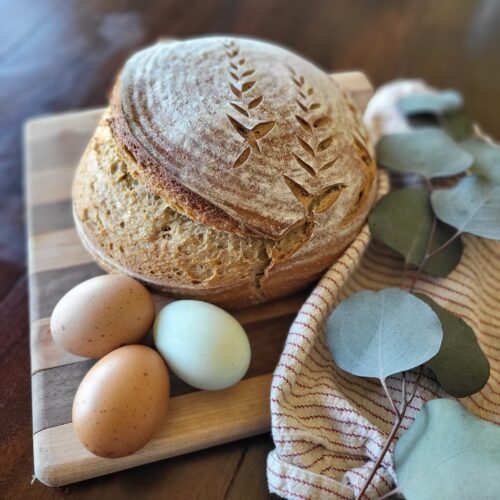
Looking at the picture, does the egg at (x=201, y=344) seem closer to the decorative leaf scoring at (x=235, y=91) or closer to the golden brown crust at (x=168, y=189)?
the golden brown crust at (x=168, y=189)

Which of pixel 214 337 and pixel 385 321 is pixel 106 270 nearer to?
pixel 214 337

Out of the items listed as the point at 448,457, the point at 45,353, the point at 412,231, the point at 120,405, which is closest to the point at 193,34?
the point at 412,231

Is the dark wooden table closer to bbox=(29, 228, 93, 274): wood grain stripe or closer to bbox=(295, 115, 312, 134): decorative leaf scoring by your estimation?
bbox=(29, 228, 93, 274): wood grain stripe

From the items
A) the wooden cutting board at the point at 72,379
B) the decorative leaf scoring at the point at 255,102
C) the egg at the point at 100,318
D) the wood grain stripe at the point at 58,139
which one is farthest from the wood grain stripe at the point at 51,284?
the decorative leaf scoring at the point at 255,102

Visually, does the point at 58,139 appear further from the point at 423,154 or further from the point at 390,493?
the point at 390,493

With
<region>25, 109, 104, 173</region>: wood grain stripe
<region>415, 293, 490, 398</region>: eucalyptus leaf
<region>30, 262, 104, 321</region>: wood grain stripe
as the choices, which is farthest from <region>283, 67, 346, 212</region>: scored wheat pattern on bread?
<region>25, 109, 104, 173</region>: wood grain stripe
